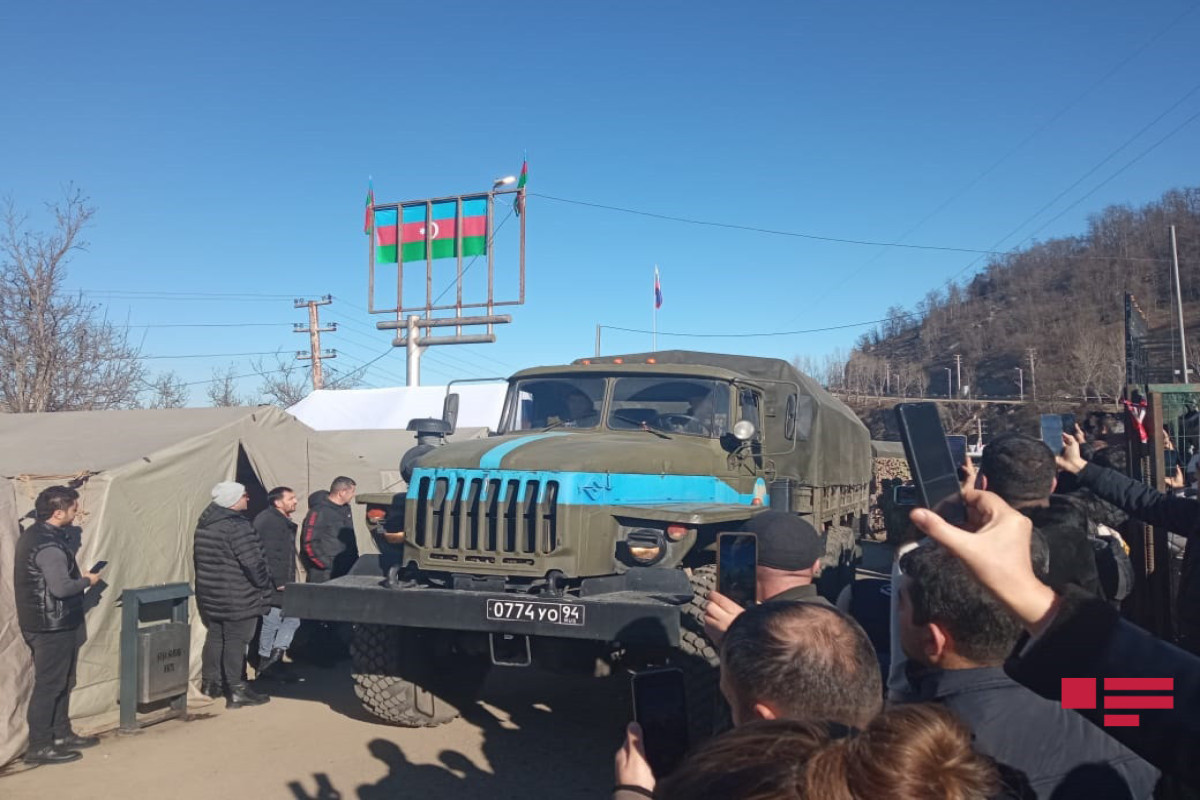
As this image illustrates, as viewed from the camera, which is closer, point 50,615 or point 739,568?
point 739,568

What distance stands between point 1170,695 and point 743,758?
939mm

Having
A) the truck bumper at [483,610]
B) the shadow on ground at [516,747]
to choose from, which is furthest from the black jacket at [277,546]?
the truck bumper at [483,610]

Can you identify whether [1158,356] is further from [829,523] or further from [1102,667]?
[1102,667]

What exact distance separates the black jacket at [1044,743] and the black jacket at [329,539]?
741 cm

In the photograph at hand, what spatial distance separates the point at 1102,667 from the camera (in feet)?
4.95

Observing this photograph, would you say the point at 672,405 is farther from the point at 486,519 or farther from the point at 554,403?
the point at 486,519

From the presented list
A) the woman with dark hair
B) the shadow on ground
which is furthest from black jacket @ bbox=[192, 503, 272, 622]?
the woman with dark hair

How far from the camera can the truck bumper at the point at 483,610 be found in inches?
202

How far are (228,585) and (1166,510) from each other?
6581mm

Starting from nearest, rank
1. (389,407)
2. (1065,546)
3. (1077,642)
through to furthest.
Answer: (1077,642)
(1065,546)
(389,407)

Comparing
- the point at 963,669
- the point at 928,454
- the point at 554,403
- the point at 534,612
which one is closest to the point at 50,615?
the point at 534,612

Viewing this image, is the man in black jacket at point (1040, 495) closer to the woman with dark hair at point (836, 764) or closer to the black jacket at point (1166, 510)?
the black jacket at point (1166, 510)

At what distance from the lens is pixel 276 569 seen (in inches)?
313

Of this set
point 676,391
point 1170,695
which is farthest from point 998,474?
point 676,391
